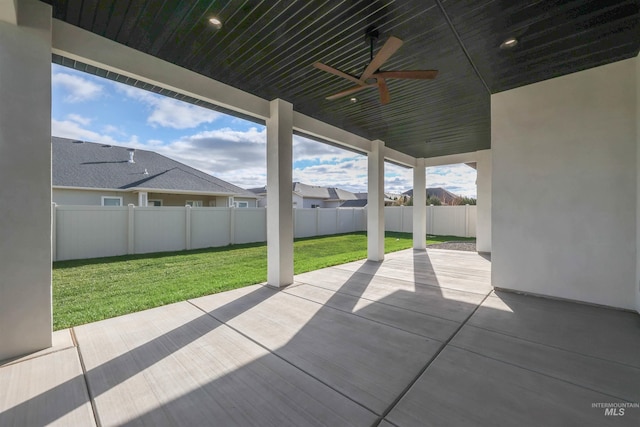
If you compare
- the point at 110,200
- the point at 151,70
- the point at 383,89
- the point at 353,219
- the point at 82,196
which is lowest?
the point at 353,219

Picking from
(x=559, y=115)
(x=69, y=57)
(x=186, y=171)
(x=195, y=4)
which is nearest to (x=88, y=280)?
(x=69, y=57)

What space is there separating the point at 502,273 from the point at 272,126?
477 cm

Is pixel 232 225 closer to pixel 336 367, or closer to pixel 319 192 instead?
pixel 336 367

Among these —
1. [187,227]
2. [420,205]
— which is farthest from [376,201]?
[187,227]

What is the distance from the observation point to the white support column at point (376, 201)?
713 cm

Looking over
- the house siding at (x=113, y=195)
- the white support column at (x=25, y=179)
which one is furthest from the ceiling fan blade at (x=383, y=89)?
the house siding at (x=113, y=195)

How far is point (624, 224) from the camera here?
11.4 feet

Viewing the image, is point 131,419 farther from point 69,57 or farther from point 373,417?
point 69,57

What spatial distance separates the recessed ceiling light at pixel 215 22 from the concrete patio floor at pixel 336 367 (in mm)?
3383

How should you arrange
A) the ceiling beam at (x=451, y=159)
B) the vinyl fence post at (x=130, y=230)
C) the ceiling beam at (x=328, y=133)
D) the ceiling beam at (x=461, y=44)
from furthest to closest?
the ceiling beam at (x=451, y=159), the vinyl fence post at (x=130, y=230), the ceiling beam at (x=328, y=133), the ceiling beam at (x=461, y=44)

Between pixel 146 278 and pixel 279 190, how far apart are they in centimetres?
322

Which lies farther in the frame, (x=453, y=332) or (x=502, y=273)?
(x=502, y=273)

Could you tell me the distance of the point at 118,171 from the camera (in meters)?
11.6

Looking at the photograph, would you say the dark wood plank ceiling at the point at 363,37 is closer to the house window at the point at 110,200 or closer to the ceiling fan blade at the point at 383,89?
the ceiling fan blade at the point at 383,89
